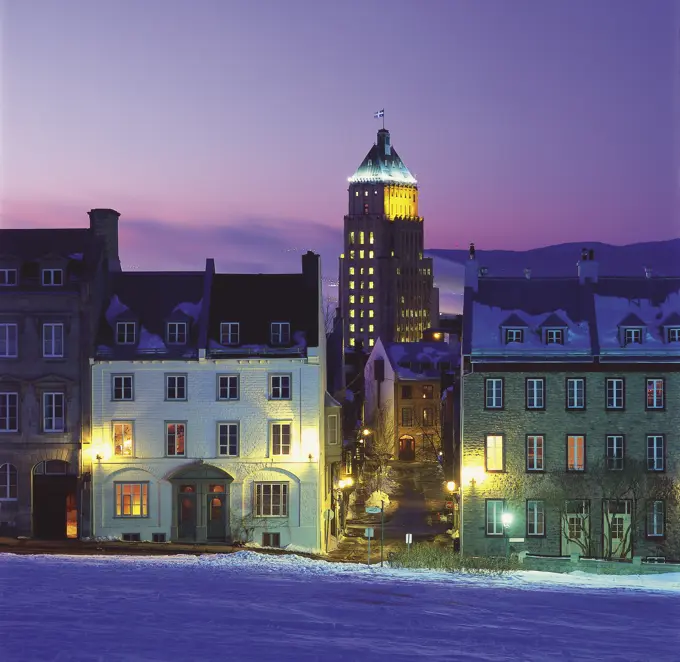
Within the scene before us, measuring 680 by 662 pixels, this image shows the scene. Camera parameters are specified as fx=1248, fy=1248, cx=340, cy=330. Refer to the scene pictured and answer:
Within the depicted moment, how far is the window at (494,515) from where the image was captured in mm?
56688

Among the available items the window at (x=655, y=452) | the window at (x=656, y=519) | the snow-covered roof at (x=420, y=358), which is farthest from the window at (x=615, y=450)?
the snow-covered roof at (x=420, y=358)

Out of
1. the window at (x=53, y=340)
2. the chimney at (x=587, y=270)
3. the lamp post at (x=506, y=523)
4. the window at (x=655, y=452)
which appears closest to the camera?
the lamp post at (x=506, y=523)

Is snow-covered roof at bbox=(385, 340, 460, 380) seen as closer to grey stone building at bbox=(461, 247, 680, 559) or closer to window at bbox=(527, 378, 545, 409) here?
grey stone building at bbox=(461, 247, 680, 559)

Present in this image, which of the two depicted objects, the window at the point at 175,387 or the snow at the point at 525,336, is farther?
the window at the point at 175,387

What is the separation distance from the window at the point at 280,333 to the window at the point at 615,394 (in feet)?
49.5

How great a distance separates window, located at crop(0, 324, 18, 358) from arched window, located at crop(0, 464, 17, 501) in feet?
17.0

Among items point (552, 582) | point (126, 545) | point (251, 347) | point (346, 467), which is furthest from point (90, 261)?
point (552, 582)

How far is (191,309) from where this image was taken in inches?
2363

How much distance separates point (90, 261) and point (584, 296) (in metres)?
23.8

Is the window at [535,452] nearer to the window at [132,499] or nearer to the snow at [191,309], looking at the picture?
the snow at [191,309]

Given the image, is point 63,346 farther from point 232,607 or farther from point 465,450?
point 232,607

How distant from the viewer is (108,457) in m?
57.9

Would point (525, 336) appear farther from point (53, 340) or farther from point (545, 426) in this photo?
point (53, 340)

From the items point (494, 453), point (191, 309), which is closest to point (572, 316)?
point (494, 453)
